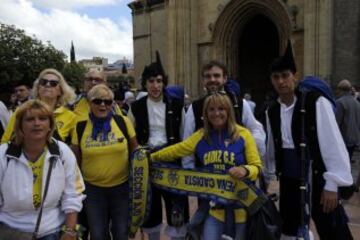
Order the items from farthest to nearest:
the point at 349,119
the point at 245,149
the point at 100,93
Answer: the point at 349,119 → the point at 100,93 → the point at 245,149

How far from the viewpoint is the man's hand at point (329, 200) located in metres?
3.54

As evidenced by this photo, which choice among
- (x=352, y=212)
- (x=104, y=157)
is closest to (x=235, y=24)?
(x=352, y=212)

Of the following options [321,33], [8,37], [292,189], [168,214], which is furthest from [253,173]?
[8,37]

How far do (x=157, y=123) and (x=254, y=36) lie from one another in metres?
16.4

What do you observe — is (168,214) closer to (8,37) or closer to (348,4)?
(348,4)

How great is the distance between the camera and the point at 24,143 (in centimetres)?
294

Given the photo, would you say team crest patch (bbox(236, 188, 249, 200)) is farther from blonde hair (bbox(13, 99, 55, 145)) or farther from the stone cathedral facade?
the stone cathedral facade

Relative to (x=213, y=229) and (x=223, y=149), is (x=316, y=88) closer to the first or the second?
(x=223, y=149)

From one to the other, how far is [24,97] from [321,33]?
1020cm

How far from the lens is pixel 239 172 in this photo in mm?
3469

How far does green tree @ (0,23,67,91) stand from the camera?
40250 millimetres

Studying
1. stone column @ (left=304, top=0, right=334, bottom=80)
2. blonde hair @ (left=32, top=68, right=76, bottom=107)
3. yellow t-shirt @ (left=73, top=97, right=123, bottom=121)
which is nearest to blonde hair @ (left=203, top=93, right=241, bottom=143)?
yellow t-shirt @ (left=73, top=97, right=123, bottom=121)

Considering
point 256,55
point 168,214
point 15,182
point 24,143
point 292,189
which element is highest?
point 256,55

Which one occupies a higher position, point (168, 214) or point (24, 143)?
point (24, 143)
